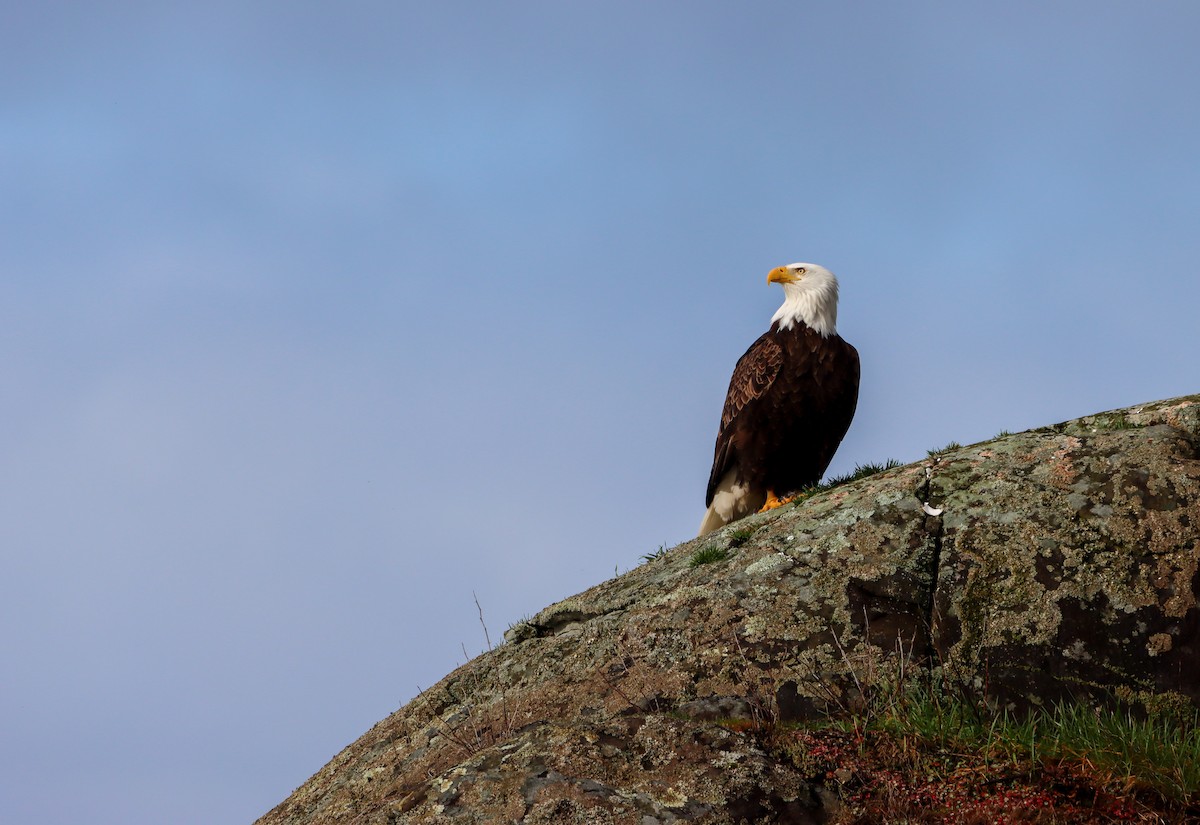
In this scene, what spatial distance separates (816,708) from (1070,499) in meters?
2.27

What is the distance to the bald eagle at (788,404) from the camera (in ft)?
34.8

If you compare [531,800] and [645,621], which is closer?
[531,800]

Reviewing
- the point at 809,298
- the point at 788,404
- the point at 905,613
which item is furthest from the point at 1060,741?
the point at 809,298

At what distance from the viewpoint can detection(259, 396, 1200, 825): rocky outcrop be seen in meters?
→ 6.13

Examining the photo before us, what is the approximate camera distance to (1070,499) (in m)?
6.87

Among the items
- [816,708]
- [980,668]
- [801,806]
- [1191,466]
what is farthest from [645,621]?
[1191,466]

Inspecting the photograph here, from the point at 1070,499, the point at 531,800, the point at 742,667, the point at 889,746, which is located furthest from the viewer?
the point at 1070,499

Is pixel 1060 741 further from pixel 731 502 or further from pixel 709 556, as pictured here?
pixel 731 502

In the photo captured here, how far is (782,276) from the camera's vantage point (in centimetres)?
1149

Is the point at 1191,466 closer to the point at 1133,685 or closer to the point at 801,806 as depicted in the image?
the point at 1133,685

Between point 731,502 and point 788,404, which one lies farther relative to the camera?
point 731,502

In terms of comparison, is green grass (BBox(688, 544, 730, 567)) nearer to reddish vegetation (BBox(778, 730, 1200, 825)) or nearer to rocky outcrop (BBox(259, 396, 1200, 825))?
rocky outcrop (BBox(259, 396, 1200, 825))

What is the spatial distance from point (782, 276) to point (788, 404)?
1.63 meters

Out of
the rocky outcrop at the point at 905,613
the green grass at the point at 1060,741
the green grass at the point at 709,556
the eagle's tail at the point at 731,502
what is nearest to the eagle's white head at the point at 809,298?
the eagle's tail at the point at 731,502
